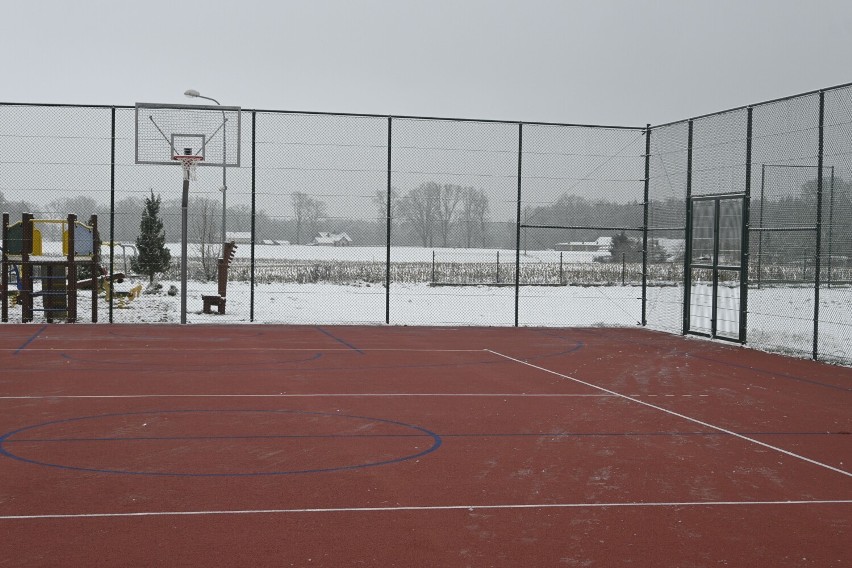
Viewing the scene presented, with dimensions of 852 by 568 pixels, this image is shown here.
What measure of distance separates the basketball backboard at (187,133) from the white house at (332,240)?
241 centimetres

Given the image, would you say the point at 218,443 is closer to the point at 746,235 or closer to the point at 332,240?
the point at 746,235

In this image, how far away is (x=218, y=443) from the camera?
242 inches

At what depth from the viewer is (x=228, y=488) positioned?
197 inches

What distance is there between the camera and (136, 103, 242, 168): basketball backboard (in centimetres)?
1477

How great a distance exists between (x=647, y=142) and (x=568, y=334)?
13.1 ft

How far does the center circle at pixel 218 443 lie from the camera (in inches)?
217

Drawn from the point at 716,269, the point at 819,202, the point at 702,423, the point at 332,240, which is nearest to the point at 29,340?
the point at 332,240

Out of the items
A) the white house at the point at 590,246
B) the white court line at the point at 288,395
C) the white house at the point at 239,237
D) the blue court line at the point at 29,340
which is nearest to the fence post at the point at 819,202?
the white court line at the point at 288,395

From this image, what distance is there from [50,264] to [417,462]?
1067cm

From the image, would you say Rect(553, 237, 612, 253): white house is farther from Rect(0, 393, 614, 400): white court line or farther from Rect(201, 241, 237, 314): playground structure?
Rect(0, 393, 614, 400): white court line

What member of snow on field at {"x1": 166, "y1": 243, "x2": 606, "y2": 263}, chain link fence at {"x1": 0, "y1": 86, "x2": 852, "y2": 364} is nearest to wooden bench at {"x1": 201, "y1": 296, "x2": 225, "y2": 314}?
chain link fence at {"x1": 0, "y1": 86, "x2": 852, "y2": 364}

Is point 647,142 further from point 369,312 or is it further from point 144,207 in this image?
point 144,207

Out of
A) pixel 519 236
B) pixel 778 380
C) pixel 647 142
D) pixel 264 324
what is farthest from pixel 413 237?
pixel 778 380

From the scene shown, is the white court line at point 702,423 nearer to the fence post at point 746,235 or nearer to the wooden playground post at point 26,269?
the fence post at point 746,235
